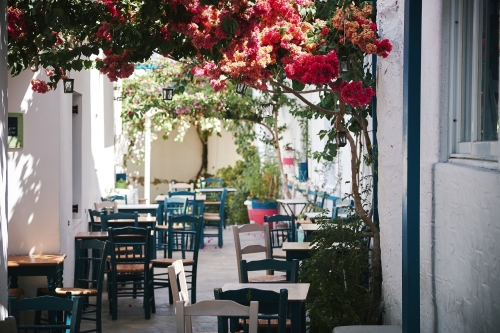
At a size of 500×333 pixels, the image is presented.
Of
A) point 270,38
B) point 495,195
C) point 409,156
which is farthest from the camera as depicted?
point 270,38

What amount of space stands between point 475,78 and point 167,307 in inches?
233

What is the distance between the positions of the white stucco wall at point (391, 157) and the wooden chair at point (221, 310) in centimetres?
225

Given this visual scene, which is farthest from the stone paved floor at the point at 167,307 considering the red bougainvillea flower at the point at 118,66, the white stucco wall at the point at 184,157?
the white stucco wall at the point at 184,157

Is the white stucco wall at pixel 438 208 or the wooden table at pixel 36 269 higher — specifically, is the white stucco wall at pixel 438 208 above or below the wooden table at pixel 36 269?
above

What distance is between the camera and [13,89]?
7.96 m

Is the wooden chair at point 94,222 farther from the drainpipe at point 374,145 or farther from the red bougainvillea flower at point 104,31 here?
the red bougainvillea flower at point 104,31

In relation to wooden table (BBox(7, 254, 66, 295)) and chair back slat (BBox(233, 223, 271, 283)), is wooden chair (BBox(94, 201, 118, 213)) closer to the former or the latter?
chair back slat (BBox(233, 223, 271, 283))

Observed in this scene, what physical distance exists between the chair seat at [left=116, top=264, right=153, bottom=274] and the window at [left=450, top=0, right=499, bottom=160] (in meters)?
5.25

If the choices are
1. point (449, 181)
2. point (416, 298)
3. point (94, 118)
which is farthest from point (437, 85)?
point (94, 118)

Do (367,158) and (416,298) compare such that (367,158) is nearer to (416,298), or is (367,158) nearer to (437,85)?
(437,85)

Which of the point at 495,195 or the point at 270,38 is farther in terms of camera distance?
the point at 270,38

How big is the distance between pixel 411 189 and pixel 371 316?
9.08 ft

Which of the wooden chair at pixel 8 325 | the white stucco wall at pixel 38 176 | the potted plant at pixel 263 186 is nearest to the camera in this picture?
the wooden chair at pixel 8 325

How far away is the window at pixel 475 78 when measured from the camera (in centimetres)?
375
